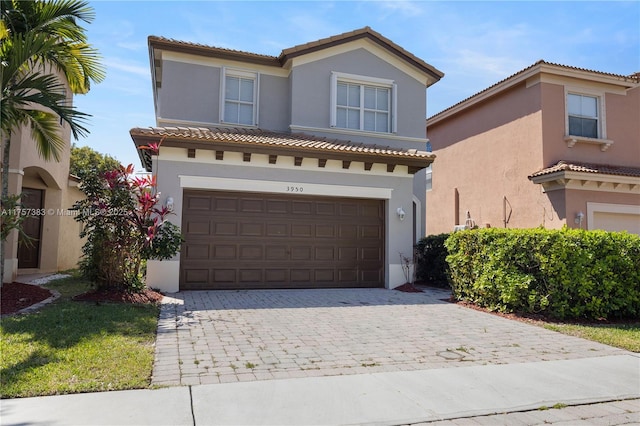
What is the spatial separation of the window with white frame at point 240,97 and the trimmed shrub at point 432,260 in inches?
267

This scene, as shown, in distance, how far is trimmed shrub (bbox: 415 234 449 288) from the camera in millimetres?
13070

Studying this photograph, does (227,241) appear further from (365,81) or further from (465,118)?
(465,118)

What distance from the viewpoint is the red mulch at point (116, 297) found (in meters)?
8.70

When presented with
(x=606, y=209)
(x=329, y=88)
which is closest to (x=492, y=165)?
(x=606, y=209)

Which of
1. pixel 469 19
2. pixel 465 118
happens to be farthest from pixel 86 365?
pixel 465 118

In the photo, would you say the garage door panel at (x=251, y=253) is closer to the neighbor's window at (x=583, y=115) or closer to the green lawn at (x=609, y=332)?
the green lawn at (x=609, y=332)

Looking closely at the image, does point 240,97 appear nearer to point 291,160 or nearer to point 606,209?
point 291,160

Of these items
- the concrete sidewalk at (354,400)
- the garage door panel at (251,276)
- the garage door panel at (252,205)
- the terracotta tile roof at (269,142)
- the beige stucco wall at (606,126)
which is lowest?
the concrete sidewalk at (354,400)

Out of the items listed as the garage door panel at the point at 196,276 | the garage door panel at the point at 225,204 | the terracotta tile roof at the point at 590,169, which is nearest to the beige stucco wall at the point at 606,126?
the terracotta tile roof at the point at 590,169

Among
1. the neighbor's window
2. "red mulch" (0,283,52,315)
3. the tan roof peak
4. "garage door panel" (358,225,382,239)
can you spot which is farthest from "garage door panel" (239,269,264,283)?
the neighbor's window

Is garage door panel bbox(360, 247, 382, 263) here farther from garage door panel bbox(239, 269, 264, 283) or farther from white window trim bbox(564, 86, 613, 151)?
white window trim bbox(564, 86, 613, 151)

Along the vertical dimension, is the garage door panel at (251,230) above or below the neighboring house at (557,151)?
below

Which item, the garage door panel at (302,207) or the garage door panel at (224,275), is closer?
the garage door panel at (224,275)

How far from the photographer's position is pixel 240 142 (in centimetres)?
1074
